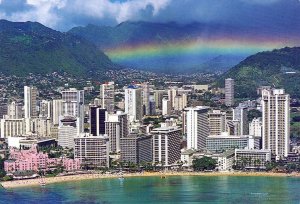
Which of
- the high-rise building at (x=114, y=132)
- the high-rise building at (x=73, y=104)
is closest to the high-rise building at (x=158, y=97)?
the high-rise building at (x=73, y=104)

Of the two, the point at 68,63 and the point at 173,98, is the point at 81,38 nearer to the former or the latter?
the point at 68,63

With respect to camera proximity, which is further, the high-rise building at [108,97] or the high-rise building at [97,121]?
Result: the high-rise building at [108,97]

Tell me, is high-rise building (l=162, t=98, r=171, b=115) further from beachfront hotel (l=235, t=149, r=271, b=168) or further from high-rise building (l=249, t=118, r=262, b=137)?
beachfront hotel (l=235, t=149, r=271, b=168)

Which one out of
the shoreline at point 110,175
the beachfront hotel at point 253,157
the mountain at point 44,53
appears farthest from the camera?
the mountain at point 44,53

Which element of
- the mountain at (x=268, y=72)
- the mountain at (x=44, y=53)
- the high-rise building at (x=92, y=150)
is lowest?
the high-rise building at (x=92, y=150)

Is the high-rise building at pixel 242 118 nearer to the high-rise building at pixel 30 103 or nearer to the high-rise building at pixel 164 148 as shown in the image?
the high-rise building at pixel 164 148

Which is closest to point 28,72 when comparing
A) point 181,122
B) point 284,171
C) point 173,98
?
point 173,98

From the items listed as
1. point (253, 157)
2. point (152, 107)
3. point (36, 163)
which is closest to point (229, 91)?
point (152, 107)
